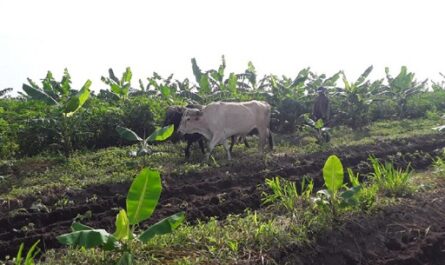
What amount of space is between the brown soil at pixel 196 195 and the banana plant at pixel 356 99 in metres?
4.41

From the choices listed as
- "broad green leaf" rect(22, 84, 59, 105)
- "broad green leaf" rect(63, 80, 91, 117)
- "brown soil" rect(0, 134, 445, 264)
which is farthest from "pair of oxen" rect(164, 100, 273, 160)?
"broad green leaf" rect(22, 84, 59, 105)

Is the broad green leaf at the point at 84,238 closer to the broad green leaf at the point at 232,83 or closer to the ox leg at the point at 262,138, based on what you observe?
the ox leg at the point at 262,138

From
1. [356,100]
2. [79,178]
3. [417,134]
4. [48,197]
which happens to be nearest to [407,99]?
[356,100]

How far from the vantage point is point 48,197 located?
764cm

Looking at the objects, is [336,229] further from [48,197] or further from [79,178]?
[79,178]

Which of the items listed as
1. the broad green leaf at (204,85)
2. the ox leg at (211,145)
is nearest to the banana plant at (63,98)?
the ox leg at (211,145)

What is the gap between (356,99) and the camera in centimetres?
1576

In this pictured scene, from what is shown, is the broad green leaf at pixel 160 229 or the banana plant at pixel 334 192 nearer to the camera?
the broad green leaf at pixel 160 229

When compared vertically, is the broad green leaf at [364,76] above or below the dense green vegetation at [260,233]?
above

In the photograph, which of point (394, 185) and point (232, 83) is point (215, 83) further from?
point (394, 185)

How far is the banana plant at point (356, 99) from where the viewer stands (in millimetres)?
15719

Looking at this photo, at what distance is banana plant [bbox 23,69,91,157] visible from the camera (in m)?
9.97

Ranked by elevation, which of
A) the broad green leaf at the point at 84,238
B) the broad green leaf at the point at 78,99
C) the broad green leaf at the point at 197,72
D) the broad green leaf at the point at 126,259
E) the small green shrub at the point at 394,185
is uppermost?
the broad green leaf at the point at 197,72

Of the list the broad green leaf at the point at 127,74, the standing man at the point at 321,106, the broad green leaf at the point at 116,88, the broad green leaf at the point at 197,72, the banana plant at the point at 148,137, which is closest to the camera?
the banana plant at the point at 148,137
